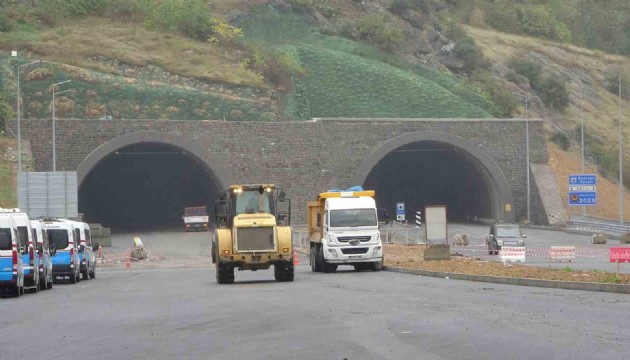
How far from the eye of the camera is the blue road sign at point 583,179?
7975 cm

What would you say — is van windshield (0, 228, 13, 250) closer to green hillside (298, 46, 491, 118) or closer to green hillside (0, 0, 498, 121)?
green hillside (0, 0, 498, 121)

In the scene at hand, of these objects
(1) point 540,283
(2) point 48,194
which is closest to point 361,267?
(1) point 540,283

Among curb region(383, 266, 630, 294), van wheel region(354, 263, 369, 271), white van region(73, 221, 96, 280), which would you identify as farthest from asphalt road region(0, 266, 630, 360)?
white van region(73, 221, 96, 280)

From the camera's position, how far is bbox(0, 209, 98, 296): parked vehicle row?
3381 cm

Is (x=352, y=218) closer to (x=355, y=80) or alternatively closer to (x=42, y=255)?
(x=42, y=255)

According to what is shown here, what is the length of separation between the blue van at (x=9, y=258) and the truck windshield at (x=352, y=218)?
40.0ft

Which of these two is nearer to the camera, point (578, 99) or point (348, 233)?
point (348, 233)

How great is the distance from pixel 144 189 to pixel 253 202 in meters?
60.9

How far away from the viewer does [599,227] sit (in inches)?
3093

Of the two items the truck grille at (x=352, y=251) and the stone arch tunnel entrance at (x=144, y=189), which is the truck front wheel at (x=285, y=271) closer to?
the truck grille at (x=352, y=251)

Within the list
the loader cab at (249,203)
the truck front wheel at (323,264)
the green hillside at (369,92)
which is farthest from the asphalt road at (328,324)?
the green hillside at (369,92)

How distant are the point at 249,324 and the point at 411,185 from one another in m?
79.7

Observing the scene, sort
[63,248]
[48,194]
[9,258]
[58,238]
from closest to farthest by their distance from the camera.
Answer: [9,258] → [63,248] → [58,238] → [48,194]

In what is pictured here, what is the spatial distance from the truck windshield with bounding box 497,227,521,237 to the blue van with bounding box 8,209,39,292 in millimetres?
27539
